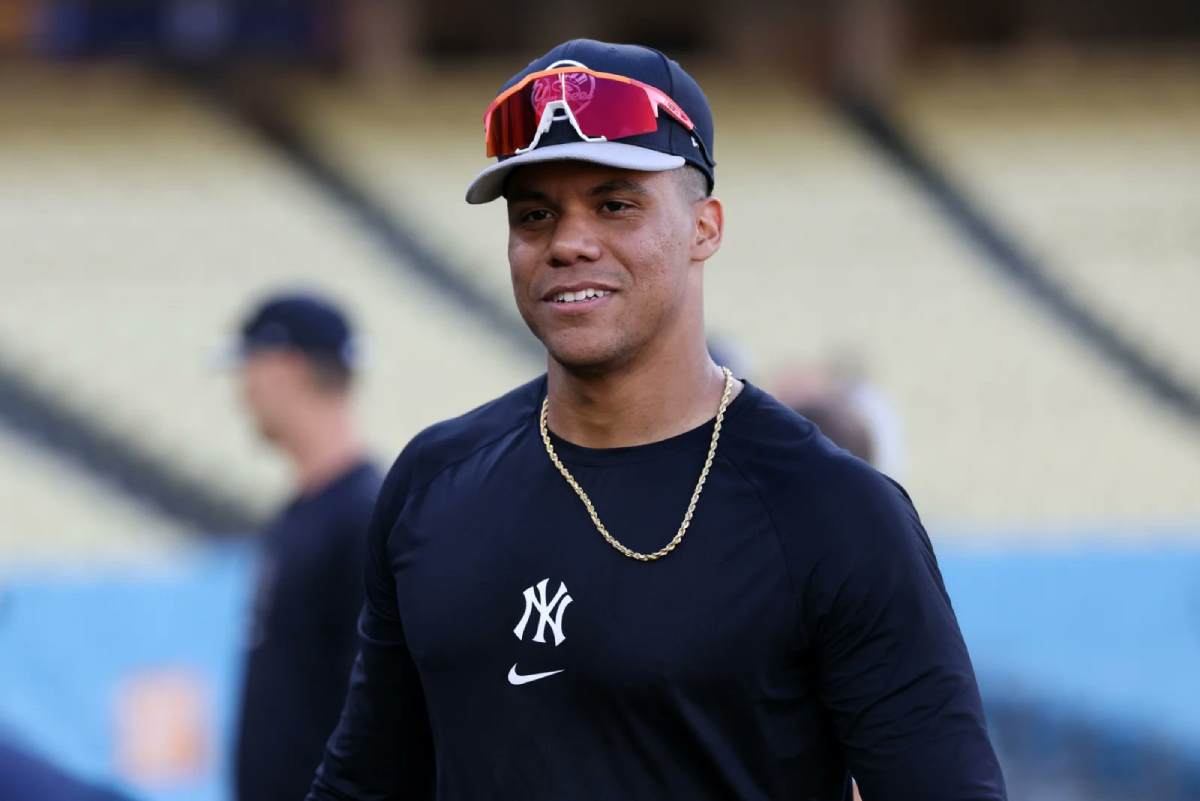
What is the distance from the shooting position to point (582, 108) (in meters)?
1.85

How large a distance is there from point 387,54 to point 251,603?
1119cm

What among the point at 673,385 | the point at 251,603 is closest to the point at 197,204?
the point at 251,603

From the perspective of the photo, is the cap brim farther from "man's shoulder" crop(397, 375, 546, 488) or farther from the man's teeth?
"man's shoulder" crop(397, 375, 546, 488)

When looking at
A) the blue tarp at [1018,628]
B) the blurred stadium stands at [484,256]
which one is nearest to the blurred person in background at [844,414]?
the blue tarp at [1018,628]

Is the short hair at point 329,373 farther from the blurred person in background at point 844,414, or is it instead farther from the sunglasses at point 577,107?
the sunglasses at point 577,107

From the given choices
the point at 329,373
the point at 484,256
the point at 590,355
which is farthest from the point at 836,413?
the point at 484,256

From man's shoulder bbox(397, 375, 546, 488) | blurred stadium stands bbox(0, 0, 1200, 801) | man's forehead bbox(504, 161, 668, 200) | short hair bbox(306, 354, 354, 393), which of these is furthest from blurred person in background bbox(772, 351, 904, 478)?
blurred stadium stands bbox(0, 0, 1200, 801)

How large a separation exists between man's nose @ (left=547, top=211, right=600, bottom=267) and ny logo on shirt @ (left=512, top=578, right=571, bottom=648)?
370 millimetres

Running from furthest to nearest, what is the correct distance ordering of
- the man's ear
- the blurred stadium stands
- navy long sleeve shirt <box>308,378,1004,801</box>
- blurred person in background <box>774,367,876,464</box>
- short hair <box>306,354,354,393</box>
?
1. the blurred stadium stands
2. short hair <box>306,354,354,393</box>
3. blurred person in background <box>774,367,876,464</box>
4. the man's ear
5. navy long sleeve shirt <box>308,378,1004,801</box>

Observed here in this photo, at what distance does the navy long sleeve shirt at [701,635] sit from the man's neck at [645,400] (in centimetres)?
2

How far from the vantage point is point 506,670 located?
186 cm

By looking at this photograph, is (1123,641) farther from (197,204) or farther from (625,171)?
(197,204)

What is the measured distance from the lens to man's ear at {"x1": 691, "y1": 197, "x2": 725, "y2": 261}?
1.95 m

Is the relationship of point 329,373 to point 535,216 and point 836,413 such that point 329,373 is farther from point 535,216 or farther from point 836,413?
point 535,216
